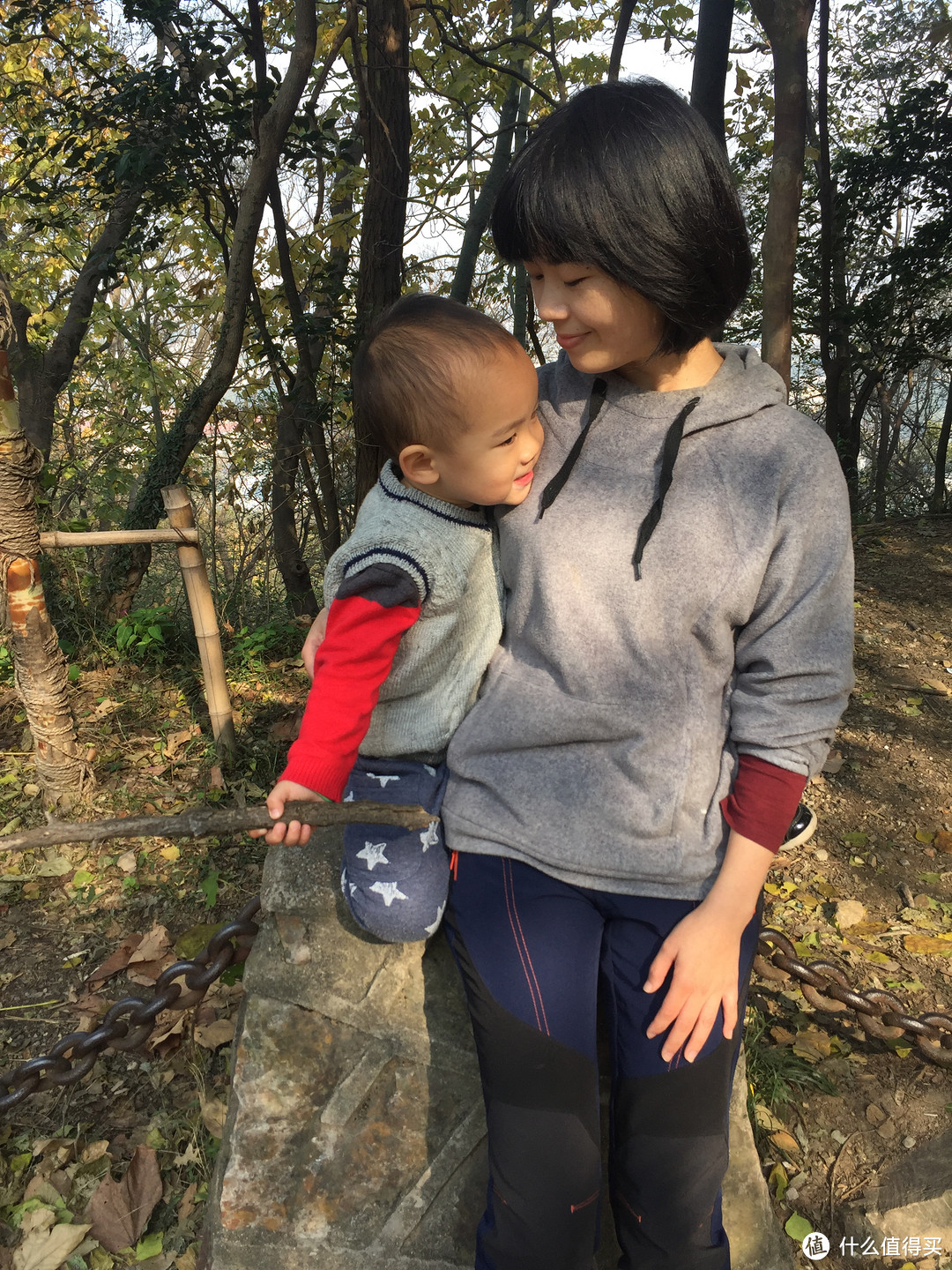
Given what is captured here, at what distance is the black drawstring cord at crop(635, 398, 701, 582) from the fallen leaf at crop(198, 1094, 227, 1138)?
173 centimetres

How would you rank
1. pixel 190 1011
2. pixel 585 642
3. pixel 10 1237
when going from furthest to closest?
1. pixel 190 1011
2. pixel 10 1237
3. pixel 585 642

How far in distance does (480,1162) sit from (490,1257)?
12.5 inches

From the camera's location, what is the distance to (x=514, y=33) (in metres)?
5.79

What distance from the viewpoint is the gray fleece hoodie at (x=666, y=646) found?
1.50 meters

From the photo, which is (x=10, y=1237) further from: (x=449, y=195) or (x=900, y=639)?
(x=449, y=195)

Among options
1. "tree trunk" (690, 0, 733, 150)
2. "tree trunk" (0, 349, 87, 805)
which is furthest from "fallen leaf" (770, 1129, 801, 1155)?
"tree trunk" (690, 0, 733, 150)

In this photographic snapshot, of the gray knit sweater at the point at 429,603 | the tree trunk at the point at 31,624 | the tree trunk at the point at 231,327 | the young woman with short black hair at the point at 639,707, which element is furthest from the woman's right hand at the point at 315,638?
the tree trunk at the point at 231,327

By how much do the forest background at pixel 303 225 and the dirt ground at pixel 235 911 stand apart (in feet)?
2.75

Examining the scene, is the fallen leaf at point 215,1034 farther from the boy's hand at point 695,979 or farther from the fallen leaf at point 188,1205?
the boy's hand at point 695,979

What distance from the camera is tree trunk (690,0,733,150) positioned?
370cm

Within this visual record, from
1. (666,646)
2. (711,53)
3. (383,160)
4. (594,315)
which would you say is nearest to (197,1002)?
(666,646)

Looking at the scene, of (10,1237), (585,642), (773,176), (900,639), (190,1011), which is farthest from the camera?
(900,639)

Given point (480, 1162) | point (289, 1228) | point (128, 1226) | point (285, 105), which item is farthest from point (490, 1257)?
point (285, 105)

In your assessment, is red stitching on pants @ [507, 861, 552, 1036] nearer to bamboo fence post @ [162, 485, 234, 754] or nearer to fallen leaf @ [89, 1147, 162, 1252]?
fallen leaf @ [89, 1147, 162, 1252]
